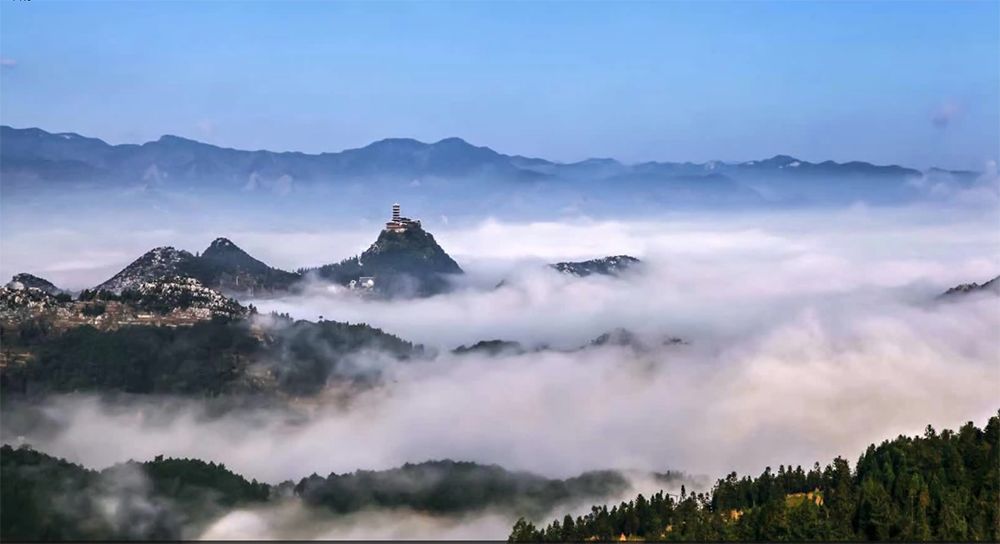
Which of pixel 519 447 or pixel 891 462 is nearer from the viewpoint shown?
pixel 891 462

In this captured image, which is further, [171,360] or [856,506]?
[171,360]

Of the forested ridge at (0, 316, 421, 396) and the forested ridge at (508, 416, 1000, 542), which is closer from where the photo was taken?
the forested ridge at (508, 416, 1000, 542)

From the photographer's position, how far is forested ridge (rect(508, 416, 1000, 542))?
82.4 meters

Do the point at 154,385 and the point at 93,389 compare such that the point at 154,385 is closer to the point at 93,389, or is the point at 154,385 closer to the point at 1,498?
the point at 93,389

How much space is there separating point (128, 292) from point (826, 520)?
138 metres

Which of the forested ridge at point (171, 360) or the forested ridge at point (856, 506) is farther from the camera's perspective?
the forested ridge at point (171, 360)

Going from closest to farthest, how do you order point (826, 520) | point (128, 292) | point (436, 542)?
point (826, 520) < point (436, 542) < point (128, 292)

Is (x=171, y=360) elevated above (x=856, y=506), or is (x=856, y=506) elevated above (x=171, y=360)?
(x=171, y=360)

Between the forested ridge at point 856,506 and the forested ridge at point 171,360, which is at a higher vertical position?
the forested ridge at point 171,360

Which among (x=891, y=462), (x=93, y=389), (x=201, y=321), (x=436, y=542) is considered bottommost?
(x=436, y=542)

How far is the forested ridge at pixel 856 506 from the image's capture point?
82.4 metres

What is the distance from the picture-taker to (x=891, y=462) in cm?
10106

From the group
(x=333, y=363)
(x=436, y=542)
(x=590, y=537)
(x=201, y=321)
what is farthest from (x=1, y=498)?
(x=333, y=363)

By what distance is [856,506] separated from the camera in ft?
288
